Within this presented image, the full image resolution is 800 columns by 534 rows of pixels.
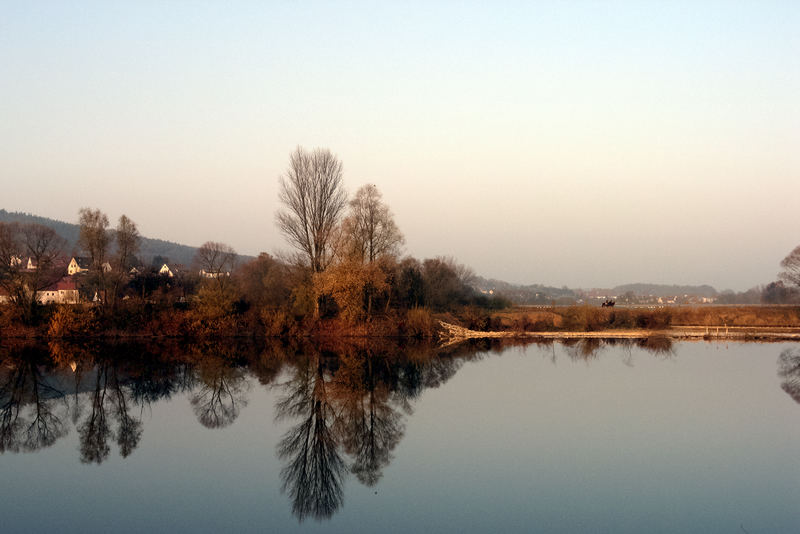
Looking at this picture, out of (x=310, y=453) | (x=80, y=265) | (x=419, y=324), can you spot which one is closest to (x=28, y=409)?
(x=310, y=453)

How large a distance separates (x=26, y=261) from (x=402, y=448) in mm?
33211

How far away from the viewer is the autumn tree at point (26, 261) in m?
35.7

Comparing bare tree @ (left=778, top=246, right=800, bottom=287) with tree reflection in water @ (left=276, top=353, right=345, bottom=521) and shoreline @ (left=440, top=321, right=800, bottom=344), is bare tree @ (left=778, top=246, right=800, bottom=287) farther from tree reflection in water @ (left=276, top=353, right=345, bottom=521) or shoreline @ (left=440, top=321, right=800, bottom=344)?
tree reflection in water @ (left=276, top=353, right=345, bottom=521)

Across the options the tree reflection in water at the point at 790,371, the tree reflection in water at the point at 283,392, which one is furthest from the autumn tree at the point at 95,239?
the tree reflection in water at the point at 790,371

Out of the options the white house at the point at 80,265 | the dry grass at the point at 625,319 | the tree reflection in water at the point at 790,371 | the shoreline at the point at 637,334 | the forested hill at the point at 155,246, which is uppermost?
the forested hill at the point at 155,246

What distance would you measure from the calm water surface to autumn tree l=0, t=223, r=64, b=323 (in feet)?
45.6

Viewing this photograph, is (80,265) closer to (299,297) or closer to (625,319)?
(299,297)

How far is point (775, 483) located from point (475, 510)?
5277mm

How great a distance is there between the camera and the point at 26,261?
123ft

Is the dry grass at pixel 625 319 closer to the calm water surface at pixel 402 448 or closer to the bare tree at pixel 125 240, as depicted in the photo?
the calm water surface at pixel 402 448

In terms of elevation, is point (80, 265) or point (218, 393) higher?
point (80, 265)

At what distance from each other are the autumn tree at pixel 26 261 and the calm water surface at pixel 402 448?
13.9 m

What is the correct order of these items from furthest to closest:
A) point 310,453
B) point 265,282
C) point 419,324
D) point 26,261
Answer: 1. point 265,282
2. point 419,324
3. point 26,261
4. point 310,453

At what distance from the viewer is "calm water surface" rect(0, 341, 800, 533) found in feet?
29.8
